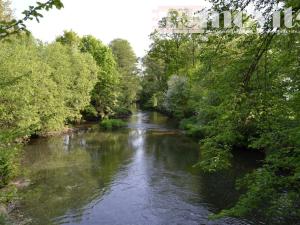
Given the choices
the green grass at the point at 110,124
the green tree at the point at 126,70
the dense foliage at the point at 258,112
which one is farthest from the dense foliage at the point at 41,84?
the green tree at the point at 126,70

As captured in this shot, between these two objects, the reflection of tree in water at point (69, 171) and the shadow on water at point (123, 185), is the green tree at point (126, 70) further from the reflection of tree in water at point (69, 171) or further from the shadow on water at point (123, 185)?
the shadow on water at point (123, 185)

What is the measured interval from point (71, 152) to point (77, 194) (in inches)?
382

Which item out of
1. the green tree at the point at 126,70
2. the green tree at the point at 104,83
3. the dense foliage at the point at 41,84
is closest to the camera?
the dense foliage at the point at 41,84

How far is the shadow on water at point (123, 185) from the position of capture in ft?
44.7

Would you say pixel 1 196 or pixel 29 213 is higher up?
pixel 1 196

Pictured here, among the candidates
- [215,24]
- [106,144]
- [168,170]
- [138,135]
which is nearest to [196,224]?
[168,170]

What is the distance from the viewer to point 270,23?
18.1ft

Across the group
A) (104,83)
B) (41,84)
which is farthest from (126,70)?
(41,84)

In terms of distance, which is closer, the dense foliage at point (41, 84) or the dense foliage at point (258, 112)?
the dense foliage at point (258, 112)

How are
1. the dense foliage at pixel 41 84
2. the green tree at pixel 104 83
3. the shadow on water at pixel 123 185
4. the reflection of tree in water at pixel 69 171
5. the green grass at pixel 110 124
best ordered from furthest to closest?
the green tree at pixel 104 83, the green grass at pixel 110 124, the dense foliage at pixel 41 84, the reflection of tree in water at pixel 69 171, the shadow on water at pixel 123 185

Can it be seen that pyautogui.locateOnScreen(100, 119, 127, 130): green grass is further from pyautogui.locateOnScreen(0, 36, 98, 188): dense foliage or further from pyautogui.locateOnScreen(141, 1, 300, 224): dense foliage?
pyautogui.locateOnScreen(141, 1, 300, 224): dense foliage

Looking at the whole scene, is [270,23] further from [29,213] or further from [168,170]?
[168,170]

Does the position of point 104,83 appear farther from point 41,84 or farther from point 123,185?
point 123,185

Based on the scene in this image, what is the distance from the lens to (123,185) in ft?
56.6
